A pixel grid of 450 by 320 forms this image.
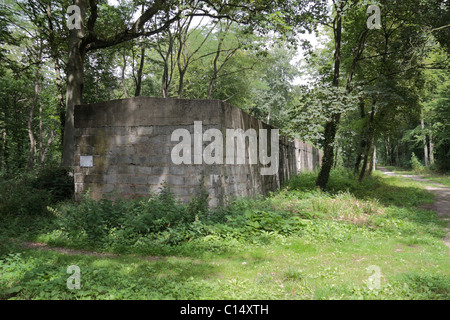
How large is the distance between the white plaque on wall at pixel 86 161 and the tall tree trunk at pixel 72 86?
3172mm

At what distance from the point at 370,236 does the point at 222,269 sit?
3616 mm

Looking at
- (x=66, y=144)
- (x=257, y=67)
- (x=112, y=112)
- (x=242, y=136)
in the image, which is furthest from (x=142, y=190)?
(x=257, y=67)

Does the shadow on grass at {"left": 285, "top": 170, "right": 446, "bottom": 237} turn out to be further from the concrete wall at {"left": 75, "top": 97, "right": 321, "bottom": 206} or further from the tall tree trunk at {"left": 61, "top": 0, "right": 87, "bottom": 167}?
the tall tree trunk at {"left": 61, "top": 0, "right": 87, "bottom": 167}

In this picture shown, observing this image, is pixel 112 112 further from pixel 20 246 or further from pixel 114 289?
pixel 114 289

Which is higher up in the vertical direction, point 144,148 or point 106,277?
point 144,148

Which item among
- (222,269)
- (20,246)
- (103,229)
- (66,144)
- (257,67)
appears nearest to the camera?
(222,269)

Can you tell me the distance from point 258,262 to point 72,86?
9194mm

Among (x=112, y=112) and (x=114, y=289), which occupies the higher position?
(x=112, y=112)

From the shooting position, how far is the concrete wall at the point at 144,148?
6.94 metres

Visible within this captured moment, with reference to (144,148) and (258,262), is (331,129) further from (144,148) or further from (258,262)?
(258,262)

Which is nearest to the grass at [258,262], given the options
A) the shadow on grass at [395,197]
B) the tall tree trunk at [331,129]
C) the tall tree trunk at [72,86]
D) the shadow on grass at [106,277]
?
the shadow on grass at [106,277]

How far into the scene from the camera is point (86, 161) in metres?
7.67

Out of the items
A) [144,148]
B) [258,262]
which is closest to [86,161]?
[144,148]

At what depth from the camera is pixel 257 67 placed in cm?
2384
